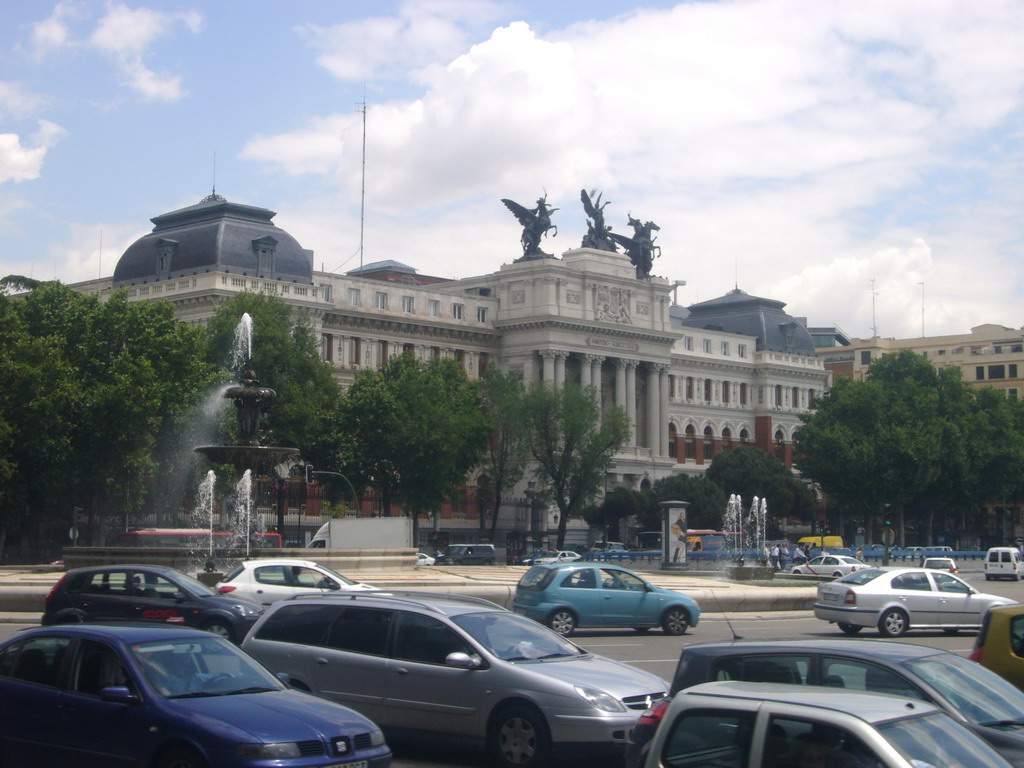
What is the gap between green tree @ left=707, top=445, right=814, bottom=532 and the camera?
95.1 meters

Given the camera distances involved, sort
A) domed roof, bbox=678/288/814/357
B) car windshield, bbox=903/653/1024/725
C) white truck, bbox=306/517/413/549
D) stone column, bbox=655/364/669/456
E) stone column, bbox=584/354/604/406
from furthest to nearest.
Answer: domed roof, bbox=678/288/814/357 < stone column, bbox=655/364/669/456 < stone column, bbox=584/354/604/406 < white truck, bbox=306/517/413/549 < car windshield, bbox=903/653/1024/725

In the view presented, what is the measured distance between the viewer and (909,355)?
104312mm

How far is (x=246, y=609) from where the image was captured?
68.3 feet

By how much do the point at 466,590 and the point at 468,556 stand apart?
1419 inches

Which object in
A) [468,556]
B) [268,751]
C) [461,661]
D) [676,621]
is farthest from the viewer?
[468,556]

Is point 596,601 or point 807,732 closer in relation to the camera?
point 807,732

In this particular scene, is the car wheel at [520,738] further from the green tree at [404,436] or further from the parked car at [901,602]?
the green tree at [404,436]

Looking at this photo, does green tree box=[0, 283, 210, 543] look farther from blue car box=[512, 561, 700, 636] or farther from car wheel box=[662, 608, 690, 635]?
car wheel box=[662, 608, 690, 635]

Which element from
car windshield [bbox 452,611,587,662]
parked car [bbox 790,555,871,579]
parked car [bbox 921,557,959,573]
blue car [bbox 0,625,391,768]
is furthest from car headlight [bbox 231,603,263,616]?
parked car [bbox 790,555,871,579]

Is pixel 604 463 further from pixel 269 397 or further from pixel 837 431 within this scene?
pixel 269 397

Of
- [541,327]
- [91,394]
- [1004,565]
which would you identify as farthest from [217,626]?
[541,327]

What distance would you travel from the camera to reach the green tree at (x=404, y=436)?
73188 mm

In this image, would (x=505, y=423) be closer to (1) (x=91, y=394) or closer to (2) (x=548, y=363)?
(2) (x=548, y=363)

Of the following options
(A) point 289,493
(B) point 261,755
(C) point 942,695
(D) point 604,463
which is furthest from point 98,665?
(D) point 604,463
